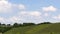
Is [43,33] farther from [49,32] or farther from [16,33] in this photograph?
[16,33]

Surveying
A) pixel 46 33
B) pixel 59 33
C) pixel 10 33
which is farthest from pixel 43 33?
pixel 10 33

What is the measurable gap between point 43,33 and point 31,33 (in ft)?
30.2

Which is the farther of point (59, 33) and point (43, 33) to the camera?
point (43, 33)

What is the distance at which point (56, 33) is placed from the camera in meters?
78.2

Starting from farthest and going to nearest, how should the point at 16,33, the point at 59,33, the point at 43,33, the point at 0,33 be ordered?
the point at 0,33
the point at 16,33
the point at 43,33
the point at 59,33

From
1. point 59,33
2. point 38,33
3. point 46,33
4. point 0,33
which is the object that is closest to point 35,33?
point 38,33

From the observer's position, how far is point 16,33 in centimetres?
9562

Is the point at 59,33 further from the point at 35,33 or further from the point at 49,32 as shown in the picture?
the point at 35,33

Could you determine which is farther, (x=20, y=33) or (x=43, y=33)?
(x=20, y=33)

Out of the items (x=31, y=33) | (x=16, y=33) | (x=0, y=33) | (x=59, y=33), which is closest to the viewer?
(x=59, y=33)

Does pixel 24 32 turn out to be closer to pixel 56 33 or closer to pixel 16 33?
pixel 16 33

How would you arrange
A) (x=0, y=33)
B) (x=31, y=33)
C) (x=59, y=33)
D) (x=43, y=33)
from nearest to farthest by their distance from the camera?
(x=59, y=33)
(x=43, y=33)
(x=31, y=33)
(x=0, y=33)

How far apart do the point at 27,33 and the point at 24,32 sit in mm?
3219

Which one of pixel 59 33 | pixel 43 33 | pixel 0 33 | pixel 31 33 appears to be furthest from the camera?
pixel 0 33
